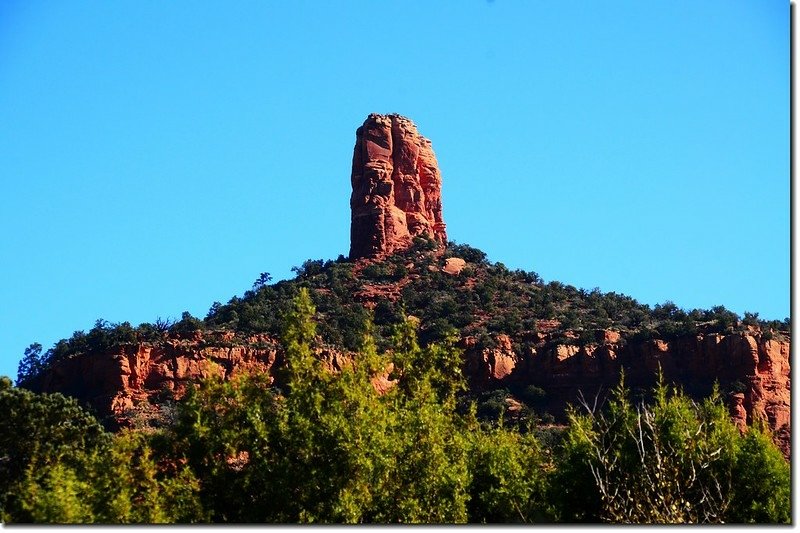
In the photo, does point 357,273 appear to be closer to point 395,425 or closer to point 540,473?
point 540,473

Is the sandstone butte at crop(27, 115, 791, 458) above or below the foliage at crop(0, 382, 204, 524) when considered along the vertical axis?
above

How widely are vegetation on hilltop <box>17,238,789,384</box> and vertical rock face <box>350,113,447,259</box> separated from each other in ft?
5.29

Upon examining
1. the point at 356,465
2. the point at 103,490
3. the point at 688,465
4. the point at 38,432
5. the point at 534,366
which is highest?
the point at 534,366

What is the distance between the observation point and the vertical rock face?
9438 centimetres

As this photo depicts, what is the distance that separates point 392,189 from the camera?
95938 millimetres

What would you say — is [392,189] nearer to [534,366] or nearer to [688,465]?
[534,366]

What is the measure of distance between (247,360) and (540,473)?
121 ft

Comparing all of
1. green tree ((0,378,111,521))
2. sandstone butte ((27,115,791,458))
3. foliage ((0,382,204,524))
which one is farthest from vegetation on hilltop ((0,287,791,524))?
sandstone butte ((27,115,791,458))

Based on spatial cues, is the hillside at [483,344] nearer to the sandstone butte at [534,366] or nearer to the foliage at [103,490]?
the sandstone butte at [534,366]

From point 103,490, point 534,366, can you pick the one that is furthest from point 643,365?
point 103,490

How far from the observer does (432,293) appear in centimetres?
8750

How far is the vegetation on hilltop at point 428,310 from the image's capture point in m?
79.8

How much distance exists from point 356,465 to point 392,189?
210 ft

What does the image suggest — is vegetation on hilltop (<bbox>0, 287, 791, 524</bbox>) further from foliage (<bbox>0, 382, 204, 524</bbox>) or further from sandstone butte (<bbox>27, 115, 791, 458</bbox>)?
sandstone butte (<bbox>27, 115, 791, 458</bbox>)
